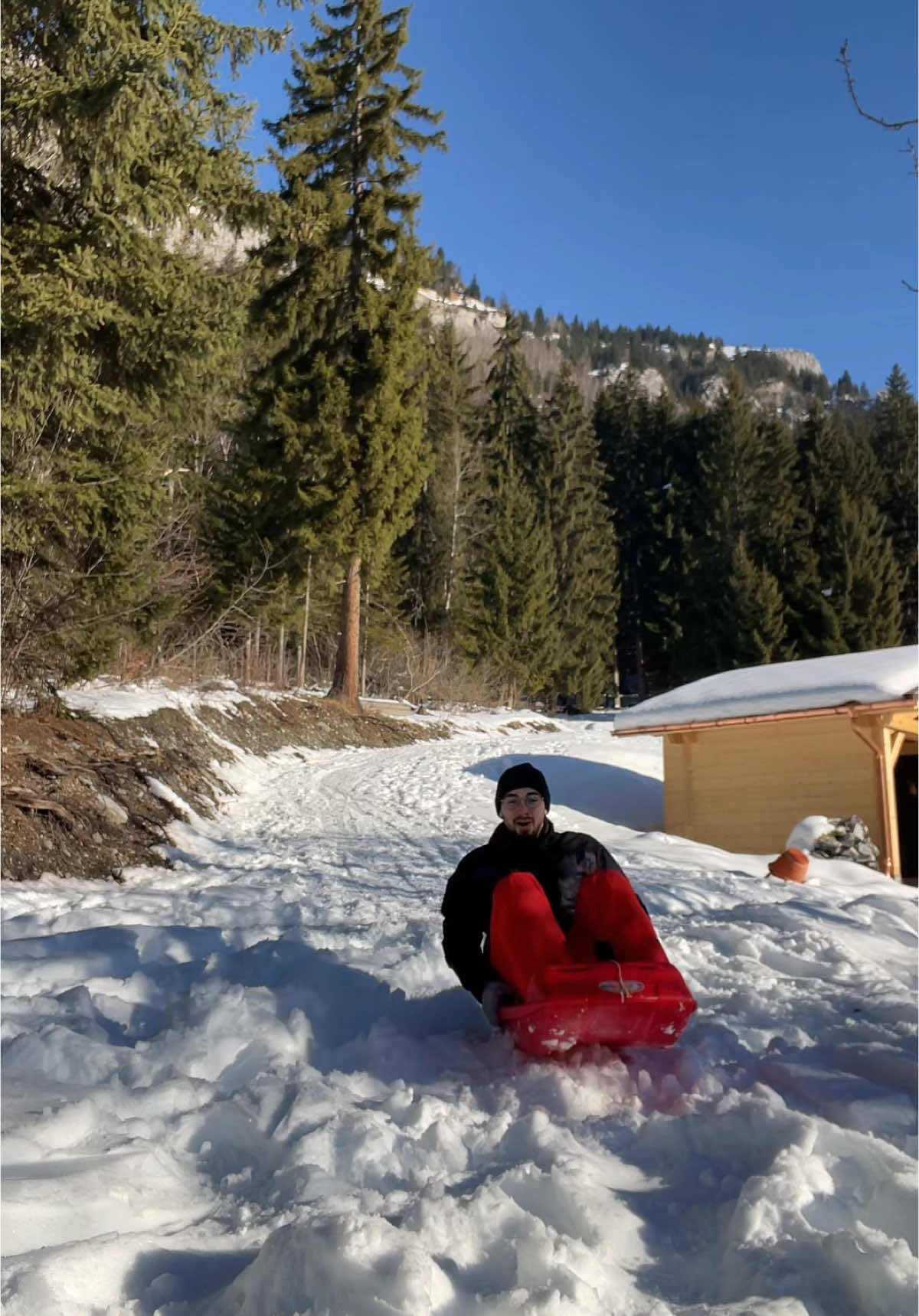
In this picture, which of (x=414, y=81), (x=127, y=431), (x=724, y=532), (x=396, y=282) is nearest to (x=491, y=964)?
(x=127, y=431)

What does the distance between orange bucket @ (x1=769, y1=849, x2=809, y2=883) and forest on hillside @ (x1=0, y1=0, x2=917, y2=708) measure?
5.74m

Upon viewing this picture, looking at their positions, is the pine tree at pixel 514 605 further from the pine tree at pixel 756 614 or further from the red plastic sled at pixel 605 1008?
the red plastic sled at pixel 605 1008

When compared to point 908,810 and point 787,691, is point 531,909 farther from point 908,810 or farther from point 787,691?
point 908,810

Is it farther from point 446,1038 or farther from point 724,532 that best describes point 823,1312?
point 724,532

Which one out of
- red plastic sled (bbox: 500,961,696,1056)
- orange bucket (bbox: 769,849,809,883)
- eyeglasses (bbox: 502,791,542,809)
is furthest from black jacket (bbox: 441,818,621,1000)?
orange bucket (bbox: 769,849,809,883)

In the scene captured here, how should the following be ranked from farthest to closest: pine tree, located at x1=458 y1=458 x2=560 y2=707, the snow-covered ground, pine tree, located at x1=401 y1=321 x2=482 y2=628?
1. pine tree, located at x1=401 y1=321 x2=482 y2=628
2. pine tree, located at x1=458 y1=458 x2=560 y2=707
3. the snow-covered ground

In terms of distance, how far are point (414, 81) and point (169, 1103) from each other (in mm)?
21921

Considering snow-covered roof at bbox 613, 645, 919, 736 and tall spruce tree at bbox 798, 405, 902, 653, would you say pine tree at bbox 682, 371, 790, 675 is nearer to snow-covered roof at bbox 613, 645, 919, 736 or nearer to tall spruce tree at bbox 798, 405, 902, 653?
tall spruce tree at bbox 798, 405, 902, 653

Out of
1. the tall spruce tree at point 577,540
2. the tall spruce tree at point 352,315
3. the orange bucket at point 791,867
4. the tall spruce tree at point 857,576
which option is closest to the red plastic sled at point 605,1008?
the orange bucket at point 791,867

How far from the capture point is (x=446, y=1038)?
2.91m

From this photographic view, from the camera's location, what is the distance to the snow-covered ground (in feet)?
5.03

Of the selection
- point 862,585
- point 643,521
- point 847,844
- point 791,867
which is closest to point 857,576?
point 862,585

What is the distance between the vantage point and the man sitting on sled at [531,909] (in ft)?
8.90

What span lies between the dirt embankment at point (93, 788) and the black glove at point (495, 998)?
4.01m
